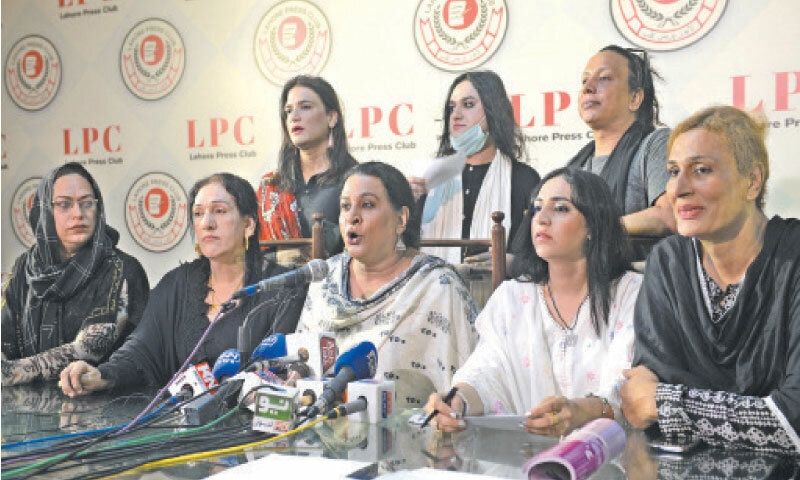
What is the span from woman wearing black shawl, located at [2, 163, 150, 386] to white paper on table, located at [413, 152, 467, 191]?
147 centimetres

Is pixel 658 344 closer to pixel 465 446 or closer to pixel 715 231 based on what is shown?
pixel 715 231

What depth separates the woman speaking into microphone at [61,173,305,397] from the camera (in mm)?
3295

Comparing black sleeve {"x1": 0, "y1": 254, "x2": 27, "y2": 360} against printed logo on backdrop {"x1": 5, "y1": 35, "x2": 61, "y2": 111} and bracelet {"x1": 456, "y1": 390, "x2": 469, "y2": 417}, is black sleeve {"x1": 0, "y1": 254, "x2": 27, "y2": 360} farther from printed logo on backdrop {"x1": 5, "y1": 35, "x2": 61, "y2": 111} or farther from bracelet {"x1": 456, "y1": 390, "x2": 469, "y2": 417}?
bracelet {"x1": 456, "y1": 390, "x2": 469, "y2": 417}

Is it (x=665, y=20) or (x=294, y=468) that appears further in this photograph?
(x=665, y=20)

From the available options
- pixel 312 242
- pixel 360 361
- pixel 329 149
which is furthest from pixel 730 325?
pixel 329 149

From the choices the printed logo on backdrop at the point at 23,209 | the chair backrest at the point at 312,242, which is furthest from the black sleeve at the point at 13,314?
the chair backrest at the point at 312,242

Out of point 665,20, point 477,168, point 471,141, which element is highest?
point 665,20

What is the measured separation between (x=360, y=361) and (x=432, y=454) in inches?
17.7

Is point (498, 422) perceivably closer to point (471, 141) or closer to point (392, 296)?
point (392, 296)

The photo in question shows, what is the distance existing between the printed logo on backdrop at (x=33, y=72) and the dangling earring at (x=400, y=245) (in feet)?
7.76

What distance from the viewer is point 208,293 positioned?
3.46m

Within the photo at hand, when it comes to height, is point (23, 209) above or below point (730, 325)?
above

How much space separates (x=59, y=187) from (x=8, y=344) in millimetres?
750

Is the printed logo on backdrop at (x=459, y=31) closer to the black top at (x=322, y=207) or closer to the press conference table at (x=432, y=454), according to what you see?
the black top at (x=322, y=207)
